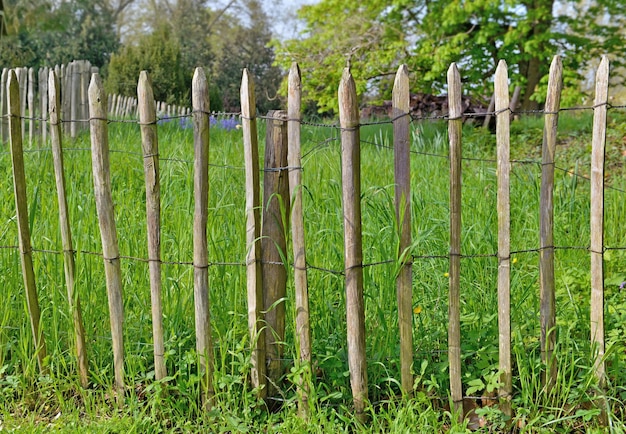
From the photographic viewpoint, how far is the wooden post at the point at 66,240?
2.46 meters

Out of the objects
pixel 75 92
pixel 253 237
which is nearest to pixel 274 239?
pixel 253 237

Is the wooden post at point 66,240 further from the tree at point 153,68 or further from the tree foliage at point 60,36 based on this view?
the tree foliage at point 60,36

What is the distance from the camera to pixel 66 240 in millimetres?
2553

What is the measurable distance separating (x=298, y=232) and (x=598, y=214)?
1131 millimetres

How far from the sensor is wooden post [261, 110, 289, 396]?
2.33 m

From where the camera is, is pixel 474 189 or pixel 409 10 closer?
pixel 474 189

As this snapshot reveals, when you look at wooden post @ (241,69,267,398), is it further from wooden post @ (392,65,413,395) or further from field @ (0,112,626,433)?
wooden post @ (392,65,413,395)

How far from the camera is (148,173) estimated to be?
7.75 ft

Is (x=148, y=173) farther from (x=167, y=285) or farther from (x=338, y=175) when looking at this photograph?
(x=338, y=175)

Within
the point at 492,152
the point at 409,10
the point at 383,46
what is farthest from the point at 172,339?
the point at 409,10

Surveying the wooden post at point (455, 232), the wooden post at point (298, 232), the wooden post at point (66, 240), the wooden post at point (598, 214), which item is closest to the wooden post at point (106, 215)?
the wooden post at point (66, 240)

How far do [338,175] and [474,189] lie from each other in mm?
940

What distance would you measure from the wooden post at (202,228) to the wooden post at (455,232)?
896 mm

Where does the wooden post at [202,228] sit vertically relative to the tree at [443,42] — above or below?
below
